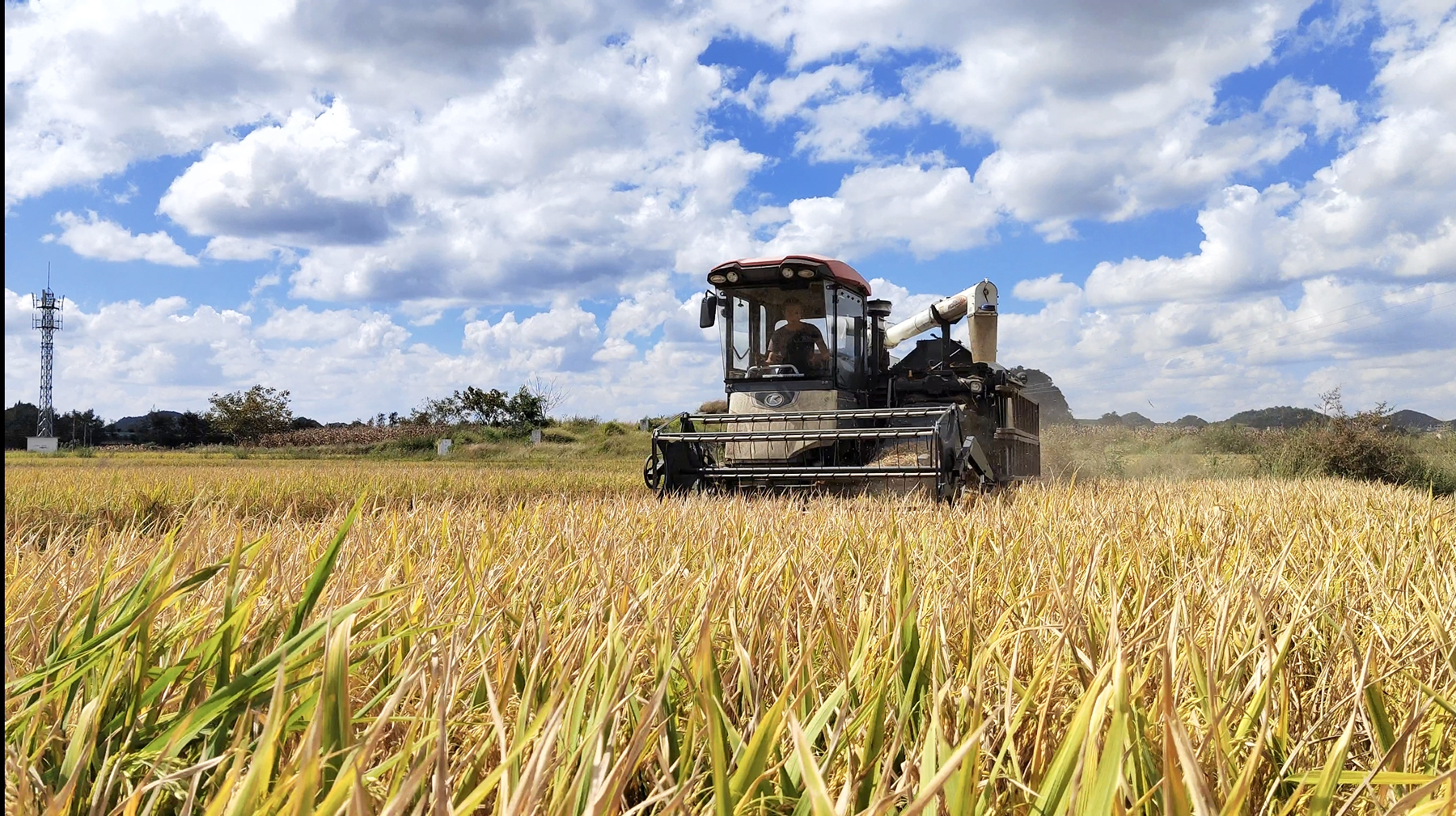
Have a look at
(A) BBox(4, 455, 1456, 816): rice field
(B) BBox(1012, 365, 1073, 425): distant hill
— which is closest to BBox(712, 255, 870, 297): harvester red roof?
(A) BBox(4, 455, 1456, 816): rice field

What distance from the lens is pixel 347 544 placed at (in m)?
3.12

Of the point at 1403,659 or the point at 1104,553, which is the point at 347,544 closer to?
the point at 1104,553

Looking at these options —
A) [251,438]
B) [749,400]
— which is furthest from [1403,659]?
[251,438]

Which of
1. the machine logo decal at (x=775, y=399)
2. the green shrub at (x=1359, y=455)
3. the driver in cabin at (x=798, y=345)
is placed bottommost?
the green shrub at (x=1359, y=455)

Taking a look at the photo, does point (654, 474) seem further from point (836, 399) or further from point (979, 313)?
point (979, 313)

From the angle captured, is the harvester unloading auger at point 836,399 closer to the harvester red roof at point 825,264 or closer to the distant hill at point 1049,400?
the harvester red roof at point 825,264

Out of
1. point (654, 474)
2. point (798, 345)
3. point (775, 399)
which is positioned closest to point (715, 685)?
point (654, 474)

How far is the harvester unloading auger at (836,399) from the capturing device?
766 centimetres

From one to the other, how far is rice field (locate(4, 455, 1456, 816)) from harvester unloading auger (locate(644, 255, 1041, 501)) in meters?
4.58

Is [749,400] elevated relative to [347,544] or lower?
elevated

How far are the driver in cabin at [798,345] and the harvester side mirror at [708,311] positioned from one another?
26.8 inches

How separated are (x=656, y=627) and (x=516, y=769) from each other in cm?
70

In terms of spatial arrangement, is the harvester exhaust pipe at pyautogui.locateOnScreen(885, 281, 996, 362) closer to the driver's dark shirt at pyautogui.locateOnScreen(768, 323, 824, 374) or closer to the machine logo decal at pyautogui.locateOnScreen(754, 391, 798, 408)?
the driver's dark shirt at pyautogui.locateOnScreen(768, 323, 824, 374)

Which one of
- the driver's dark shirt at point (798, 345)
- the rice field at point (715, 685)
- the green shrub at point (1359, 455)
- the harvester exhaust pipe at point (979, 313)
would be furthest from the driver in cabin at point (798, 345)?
the green shrub at point (1359, 455)
